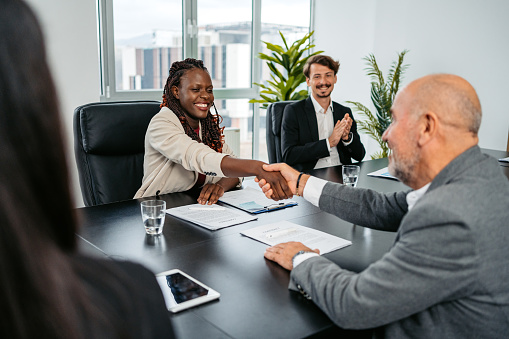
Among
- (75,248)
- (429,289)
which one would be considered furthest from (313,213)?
(75,248)

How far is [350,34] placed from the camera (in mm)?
5633

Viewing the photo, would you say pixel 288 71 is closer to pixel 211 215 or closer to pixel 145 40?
pixel 145 40

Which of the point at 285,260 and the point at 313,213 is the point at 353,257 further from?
the point at 313,213

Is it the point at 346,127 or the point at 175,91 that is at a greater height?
the point at 175,91

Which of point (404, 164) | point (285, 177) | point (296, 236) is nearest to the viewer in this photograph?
point (404, 164)

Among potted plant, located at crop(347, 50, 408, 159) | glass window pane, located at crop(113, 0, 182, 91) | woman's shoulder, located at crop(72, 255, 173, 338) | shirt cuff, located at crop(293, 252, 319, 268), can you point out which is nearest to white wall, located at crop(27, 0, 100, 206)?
glass window pane, located at crop(113, 0, 182, 91)

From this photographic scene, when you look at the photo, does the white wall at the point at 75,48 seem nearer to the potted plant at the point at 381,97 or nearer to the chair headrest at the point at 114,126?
the chair headrest at the point at 114,126

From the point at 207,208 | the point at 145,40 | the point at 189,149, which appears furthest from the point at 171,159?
the point at 145,40

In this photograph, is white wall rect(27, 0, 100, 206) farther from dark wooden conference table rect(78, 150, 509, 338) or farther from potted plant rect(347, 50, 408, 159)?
potted plant rect(347, 50, 408, 159)

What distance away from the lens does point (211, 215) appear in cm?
188

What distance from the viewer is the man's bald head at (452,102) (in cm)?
113

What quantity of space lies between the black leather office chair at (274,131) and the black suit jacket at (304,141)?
0.05 metres

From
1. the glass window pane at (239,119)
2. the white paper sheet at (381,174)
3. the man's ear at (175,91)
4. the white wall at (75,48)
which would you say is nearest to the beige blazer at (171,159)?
the man's ear at (175,91)

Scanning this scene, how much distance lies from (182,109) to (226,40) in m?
2.95
